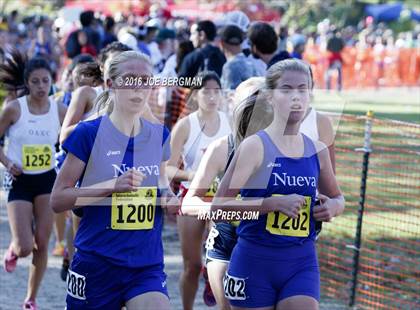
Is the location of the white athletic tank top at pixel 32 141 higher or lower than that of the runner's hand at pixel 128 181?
lower

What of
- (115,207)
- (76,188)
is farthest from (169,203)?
(76,188)

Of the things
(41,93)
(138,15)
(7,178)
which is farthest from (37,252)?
(138,15)

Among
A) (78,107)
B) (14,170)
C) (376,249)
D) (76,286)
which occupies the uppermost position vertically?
(78,107)

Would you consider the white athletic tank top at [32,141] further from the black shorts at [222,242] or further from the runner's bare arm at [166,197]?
the runner's bare arm at [166,197]

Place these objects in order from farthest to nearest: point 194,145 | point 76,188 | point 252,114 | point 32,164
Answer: point 32,164
point 194,145
point 252,114
point 76,188

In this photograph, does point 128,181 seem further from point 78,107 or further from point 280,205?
point 78,107

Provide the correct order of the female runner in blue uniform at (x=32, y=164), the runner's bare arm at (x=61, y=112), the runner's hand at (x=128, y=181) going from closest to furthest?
1. the runner's hand at (x=128, y=181)
2. the female runner in blue uniform at (x=32, y=164)
3. the runner's bare arm at (x=61, y=112)

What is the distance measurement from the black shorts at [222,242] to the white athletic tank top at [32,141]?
7.76ft

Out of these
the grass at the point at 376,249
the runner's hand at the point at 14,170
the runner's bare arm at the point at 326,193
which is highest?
the runner's bare arm at the point at 326,193

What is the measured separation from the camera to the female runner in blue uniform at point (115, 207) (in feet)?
15.4

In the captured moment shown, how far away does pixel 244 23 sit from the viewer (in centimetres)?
1108

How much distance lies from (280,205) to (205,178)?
878mm

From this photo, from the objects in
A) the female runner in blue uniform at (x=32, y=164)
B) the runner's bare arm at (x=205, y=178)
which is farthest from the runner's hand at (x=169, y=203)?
the female runner in blue uniform at (x=32, y=164)

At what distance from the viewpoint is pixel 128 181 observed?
15.0 ft
